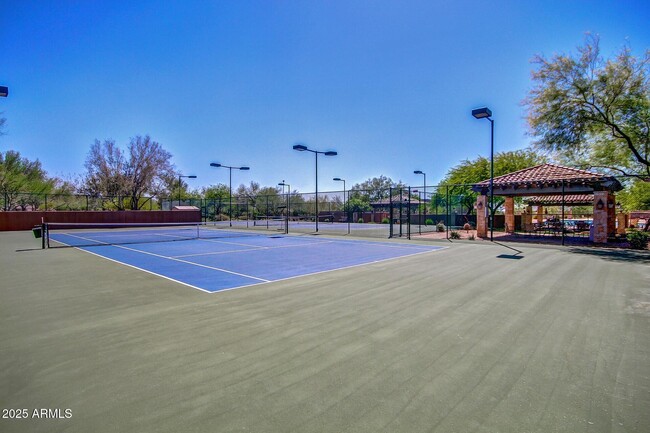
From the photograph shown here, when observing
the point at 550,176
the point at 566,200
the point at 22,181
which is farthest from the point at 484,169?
the point at 22,181

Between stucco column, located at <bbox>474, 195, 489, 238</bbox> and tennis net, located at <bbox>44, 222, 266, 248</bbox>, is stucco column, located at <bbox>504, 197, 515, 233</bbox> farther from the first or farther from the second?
tennis net, located at <bbox>44, 222, 266, 248</bbox>

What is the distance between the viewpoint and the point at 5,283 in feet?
25.6

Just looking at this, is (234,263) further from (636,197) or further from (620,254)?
(636,197)

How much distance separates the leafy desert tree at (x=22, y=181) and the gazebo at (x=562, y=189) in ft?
119

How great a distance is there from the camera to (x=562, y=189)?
17625 mm

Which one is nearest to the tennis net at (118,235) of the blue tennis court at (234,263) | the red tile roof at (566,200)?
the blue tennis court at (234,263)

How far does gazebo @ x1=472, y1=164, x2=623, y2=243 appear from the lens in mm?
16844

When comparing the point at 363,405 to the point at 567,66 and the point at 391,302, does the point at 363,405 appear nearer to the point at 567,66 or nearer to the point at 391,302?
the point at 391,302

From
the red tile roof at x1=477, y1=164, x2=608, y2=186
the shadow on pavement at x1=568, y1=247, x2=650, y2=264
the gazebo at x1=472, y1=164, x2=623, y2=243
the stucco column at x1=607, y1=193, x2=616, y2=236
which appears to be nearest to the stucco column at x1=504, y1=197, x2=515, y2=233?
the gazebo at x1=472, y1=164, x2=623, y2=243

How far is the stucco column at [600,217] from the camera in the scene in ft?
54.4

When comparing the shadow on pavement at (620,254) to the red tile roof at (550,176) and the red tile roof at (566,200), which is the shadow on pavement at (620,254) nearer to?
the red tile roof at (550,176)

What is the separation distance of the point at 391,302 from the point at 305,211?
3640 centimetres

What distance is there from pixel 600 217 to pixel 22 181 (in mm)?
54474

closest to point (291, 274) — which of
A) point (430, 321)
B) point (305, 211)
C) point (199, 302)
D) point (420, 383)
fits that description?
point (199, 302)
